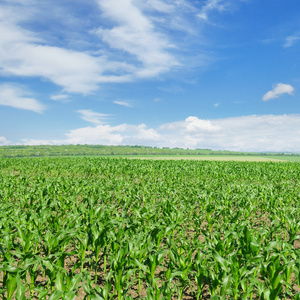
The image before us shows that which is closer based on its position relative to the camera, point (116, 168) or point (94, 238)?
point (94, 238)

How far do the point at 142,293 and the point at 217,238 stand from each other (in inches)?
76.4

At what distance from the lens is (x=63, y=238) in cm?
466

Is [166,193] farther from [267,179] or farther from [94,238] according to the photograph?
[267,179]

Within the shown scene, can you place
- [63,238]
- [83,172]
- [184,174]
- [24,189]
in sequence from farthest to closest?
1. [83,172]
2. [184,174]
3. [24,189]
4. [63,238]

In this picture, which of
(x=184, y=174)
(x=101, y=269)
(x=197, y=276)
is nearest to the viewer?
(x=197, y=276)

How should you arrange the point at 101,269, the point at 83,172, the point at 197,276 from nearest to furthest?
1. the point at 197,276
2. the point at 101,269
3. the point at 83,172

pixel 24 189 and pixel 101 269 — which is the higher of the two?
pixel 24 189

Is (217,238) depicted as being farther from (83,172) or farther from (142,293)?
(83,172)

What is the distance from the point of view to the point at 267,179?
19391mm

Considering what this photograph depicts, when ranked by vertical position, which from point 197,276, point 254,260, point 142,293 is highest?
point 254,260

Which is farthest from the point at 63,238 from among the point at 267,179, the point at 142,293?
the point at 267,179

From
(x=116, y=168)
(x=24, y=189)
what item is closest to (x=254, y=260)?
(x=24, y=189)

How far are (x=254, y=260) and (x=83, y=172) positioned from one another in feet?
73.9

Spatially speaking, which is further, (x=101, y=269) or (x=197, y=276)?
(x=101, y=269)
